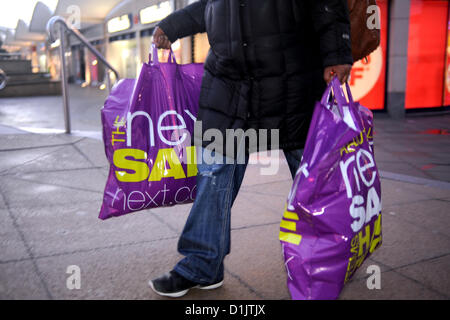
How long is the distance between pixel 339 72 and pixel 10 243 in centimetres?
207

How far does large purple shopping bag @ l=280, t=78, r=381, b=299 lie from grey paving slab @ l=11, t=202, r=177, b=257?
1251 millimetres

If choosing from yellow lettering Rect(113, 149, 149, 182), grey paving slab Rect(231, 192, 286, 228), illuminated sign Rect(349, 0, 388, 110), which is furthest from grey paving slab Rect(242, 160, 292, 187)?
illuminated sign Rect(349, 0, 388, 110)

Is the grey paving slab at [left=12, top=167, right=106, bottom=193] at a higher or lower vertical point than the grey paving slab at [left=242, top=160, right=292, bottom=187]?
higher

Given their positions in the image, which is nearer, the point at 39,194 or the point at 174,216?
the point at 174,216

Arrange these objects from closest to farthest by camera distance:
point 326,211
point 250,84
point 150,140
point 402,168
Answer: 1. point 326,211
2. point 250,84
3. point 150,140
4. point 402,168

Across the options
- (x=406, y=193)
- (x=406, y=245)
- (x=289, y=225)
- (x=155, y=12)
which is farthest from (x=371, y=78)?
(x=155, y=12)

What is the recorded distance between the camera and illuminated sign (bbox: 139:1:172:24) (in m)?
16.3

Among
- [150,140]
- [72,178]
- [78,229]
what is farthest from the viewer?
[72,178]

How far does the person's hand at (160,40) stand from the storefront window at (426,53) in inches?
360

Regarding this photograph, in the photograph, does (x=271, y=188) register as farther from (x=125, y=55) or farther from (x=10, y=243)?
(x=125, y=55)

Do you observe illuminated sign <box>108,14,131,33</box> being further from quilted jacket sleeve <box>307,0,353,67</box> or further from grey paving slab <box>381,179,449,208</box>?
quilted jacket sleeve <box>307,0,353,67</box>

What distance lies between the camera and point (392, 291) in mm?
2076

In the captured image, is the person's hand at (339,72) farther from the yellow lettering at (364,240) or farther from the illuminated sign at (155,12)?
the illuminated sign at (155,12)

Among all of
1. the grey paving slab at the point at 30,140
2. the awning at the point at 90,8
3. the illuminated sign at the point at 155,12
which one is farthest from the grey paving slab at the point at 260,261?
the awning at the point at 90,8
